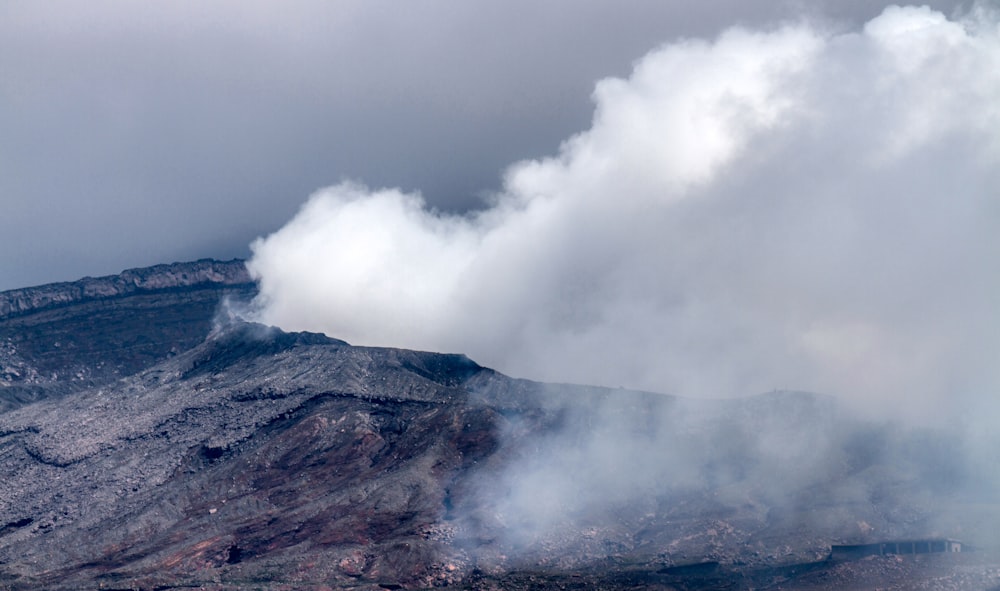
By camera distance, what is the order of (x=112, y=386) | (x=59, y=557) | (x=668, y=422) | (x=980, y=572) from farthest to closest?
1. (x=112, y=386)
2. (x=668, y=422)
3. (x=59, y=557)
4. (x=980, y=572)

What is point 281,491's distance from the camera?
13600 cm

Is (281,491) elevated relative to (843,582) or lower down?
elevated

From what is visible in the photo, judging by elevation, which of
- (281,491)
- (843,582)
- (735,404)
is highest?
(735,404)

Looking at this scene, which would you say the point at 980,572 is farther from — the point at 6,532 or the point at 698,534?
the point at 6,532

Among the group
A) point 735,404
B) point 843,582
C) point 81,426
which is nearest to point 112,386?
point 81,426

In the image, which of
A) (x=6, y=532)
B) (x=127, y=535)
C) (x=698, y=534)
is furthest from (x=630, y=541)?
(x=6, y=532)

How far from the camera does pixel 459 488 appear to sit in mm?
130250

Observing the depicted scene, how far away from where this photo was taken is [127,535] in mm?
127500

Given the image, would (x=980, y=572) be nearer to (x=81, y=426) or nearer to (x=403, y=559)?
(x=403, y=559)

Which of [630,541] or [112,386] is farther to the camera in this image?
[112,386]

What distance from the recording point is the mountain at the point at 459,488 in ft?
359

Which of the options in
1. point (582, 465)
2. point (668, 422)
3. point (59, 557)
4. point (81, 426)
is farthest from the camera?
point (81, 426)

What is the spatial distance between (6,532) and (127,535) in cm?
1835

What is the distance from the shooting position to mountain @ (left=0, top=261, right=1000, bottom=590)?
359 feet
